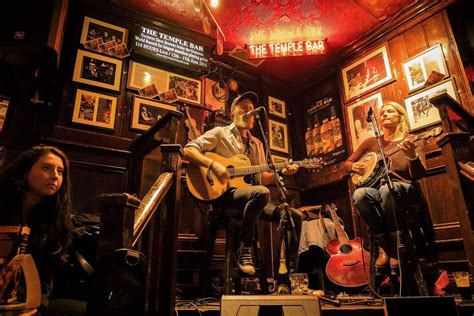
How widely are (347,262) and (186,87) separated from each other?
134 inches

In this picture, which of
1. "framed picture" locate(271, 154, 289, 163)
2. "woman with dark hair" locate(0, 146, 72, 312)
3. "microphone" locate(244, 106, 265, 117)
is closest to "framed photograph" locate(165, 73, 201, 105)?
"microphone" locate(244, 106, 265, 117)

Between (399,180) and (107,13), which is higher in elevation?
(107,13)

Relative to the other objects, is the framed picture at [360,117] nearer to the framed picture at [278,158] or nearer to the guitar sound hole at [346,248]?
the framed picture at [278,158]

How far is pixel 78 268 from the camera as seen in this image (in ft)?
7.61

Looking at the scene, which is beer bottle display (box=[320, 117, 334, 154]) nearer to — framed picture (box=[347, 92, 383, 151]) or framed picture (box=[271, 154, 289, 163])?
framed picture (box=[347, 92, 383, 151])

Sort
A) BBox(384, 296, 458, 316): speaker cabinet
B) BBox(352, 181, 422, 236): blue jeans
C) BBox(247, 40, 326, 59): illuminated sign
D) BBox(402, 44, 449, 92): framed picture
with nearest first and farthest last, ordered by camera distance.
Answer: BBox(384, 296, 458, 316): speaker cabinet → BBox(352, 181, 422, 236): blue jeans → BBox(402, 44, 449, 92): framed picture → BBox(247, 40, 326, 59): illuminated sign

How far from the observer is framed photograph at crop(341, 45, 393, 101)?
5.01m

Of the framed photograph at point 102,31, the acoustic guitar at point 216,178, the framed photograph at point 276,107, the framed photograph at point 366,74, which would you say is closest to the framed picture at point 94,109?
the framed photograph at point 102,31

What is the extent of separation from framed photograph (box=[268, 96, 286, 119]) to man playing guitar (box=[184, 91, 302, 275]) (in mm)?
2205

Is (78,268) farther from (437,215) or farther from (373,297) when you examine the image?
(437,215)

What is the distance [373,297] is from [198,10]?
435 centimetres

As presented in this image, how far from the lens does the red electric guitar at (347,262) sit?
3336 mm

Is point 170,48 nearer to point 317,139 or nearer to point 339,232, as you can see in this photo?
point 317,139

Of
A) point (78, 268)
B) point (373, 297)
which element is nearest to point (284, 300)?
point (373, 297)
